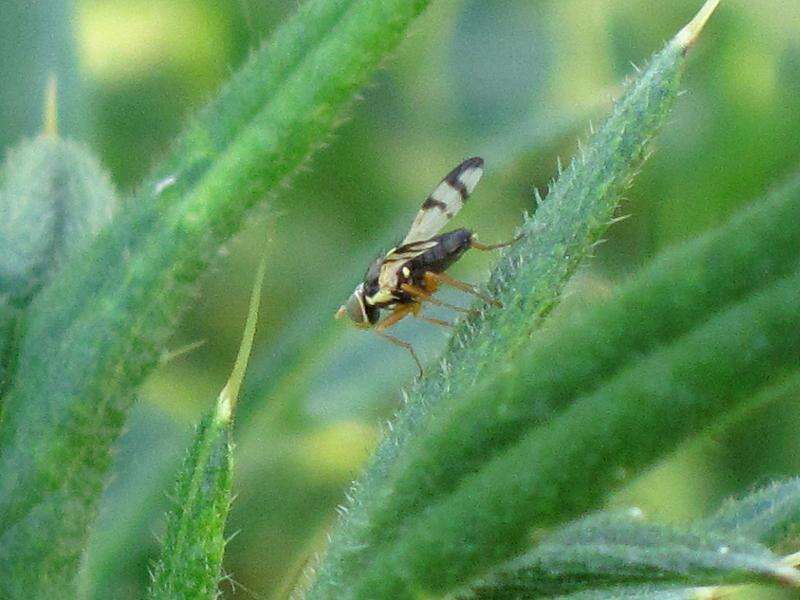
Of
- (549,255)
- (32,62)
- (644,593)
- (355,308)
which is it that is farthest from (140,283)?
(32,62)

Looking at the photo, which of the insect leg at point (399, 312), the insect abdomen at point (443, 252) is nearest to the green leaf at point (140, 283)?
the insect abdomen at point (443, 252)

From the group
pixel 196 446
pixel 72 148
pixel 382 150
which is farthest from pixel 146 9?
pixel 196 446

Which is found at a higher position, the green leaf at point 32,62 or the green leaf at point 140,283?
the green leaf at point 32,62

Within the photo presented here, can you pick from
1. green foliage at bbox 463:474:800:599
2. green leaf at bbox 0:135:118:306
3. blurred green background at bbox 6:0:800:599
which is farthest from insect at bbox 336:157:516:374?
green foliage at bbox 463:474:800:599

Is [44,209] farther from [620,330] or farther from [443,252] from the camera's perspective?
[620,330]

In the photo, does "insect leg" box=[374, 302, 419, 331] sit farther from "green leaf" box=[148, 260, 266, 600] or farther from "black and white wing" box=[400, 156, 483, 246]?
"green leaf" box=[148, 260, 266, 600]

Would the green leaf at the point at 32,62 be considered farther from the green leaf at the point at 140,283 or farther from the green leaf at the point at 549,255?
the green leaf at the point at 549,255

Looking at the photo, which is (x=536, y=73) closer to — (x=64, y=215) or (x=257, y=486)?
(x=257, y=486)
